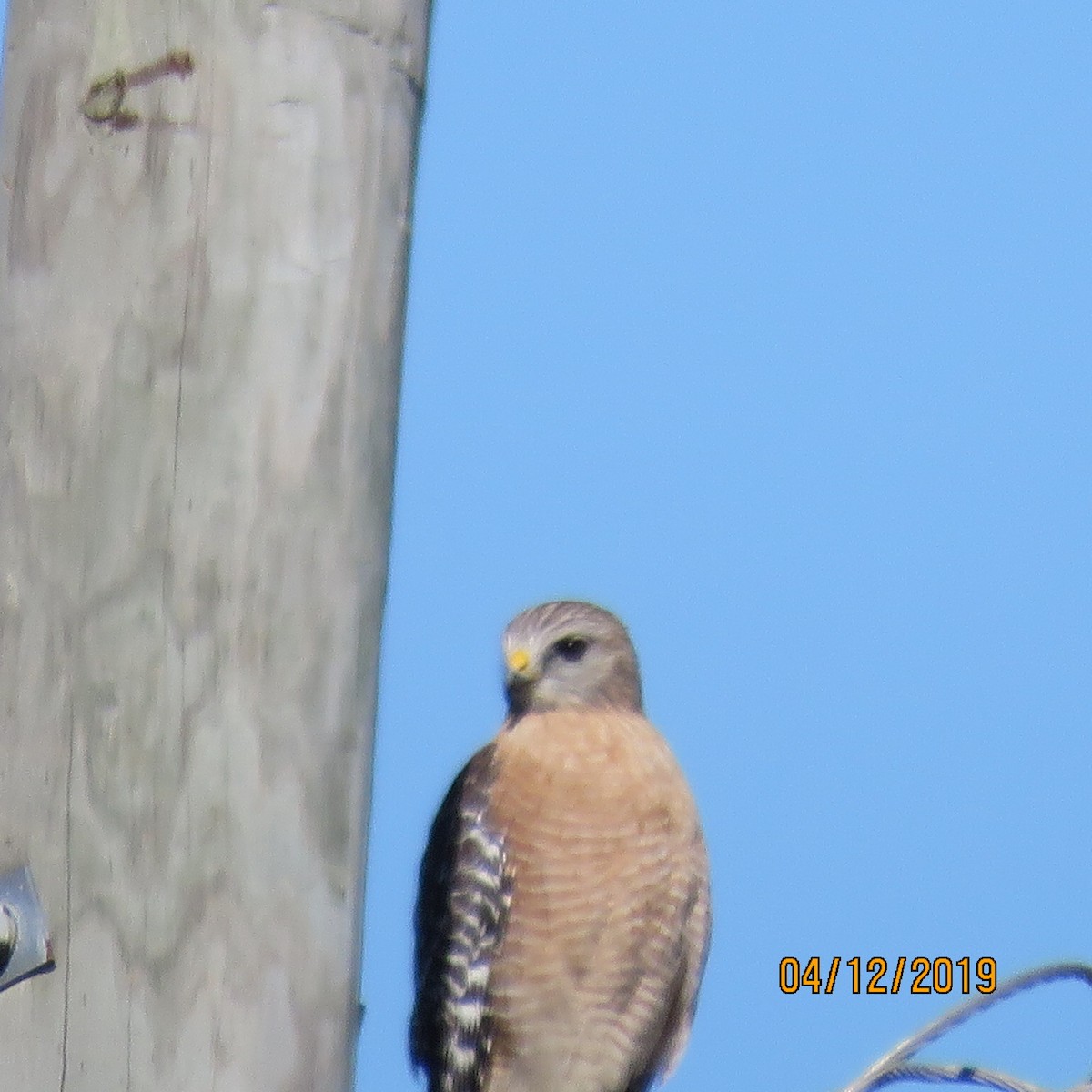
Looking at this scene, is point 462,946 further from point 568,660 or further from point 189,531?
point 189,531

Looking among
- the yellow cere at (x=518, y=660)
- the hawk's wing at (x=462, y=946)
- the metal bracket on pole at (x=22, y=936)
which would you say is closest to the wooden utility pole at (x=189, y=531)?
the metal bracket on pole at (x=22, y=936)

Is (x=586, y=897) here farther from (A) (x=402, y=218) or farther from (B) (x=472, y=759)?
(A) (x=402, y=218)

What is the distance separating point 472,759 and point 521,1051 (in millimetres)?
681

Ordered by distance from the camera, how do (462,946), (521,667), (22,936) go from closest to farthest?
(22,936) → (462,946) → (521,667)

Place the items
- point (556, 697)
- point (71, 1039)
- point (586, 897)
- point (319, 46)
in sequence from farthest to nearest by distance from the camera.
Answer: point (556, 697)
point (586, 897)
point (319, 46)
point (71, 1039)

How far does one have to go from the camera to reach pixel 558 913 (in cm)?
391

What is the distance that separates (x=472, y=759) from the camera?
414 cm

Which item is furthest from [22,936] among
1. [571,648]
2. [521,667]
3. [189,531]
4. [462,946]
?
[571,648]

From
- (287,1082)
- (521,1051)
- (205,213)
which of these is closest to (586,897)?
(521,1051)

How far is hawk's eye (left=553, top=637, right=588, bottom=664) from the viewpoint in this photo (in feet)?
14.4

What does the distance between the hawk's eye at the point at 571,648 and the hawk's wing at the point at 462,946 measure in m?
0.54

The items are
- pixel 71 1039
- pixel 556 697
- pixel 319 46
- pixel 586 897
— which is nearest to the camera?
pixel 71 1039

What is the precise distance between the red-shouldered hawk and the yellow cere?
0.18m

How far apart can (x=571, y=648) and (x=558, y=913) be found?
29.4 inches
